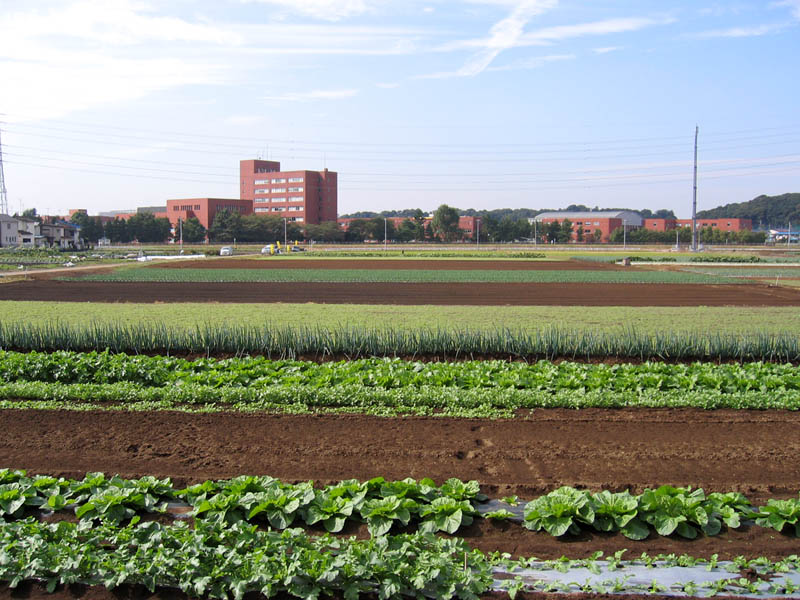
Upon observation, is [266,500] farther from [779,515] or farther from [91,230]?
[91,230]

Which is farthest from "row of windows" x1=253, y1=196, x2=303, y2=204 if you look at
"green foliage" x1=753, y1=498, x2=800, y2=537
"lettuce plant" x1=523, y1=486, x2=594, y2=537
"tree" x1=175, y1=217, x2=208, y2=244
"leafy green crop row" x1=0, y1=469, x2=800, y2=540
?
"green foliage" x1=753, y1=498, x2=800, y2=537

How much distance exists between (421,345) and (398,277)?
28.5 meters

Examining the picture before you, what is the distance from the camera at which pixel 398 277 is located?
1676 inches

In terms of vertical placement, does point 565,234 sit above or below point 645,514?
Answer: above

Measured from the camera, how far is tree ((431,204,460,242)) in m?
139

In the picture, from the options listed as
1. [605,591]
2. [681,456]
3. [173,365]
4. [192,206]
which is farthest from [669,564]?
[192,206]

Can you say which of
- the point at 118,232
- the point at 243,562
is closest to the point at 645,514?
the point at 243,562

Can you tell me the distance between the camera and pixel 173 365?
42.5 ft

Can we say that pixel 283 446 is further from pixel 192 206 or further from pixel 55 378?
pixel 192 206

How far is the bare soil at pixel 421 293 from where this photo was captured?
2812 centimetres

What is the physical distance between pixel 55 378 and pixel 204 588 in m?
8.59

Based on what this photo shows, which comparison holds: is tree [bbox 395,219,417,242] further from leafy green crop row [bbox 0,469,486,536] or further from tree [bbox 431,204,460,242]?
leafy green crop row [bbox 0,469,486,536]

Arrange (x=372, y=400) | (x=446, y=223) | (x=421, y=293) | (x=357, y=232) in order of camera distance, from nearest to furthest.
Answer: (x=372, y=400)
(x=421, y=293)
(x=357, y=232)
(x=446, y=223)

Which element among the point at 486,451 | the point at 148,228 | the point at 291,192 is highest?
the point at 291,192
